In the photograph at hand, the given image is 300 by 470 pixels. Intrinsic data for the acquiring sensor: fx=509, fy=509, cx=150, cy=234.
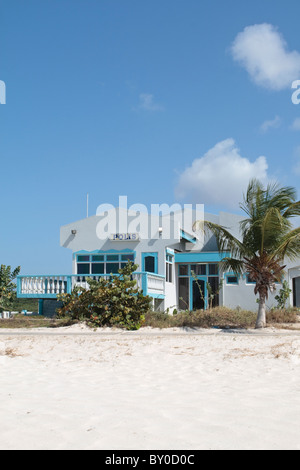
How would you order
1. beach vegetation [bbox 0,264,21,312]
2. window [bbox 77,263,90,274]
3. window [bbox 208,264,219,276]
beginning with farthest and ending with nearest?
window [bbox 208,264,219,276], window [bbox 77,263,90,274], beach vegetation [bbox 0,264,21,312]

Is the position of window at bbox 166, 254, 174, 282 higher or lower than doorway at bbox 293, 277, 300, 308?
higher

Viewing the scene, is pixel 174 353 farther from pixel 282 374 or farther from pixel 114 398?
pixel 114 398

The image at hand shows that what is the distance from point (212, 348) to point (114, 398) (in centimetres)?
520

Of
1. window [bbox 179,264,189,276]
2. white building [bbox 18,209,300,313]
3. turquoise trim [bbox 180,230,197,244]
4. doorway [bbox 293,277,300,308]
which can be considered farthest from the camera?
window [bbox 179,264,189,276]

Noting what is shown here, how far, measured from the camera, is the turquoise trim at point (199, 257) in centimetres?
2533

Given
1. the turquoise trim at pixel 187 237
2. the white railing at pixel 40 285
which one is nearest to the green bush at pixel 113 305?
the white railing at pixel 40 285

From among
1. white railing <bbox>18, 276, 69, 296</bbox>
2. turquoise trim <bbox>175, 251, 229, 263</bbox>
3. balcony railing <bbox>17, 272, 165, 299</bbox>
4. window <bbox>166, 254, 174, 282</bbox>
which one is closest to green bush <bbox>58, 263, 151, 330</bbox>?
balcony railing <bbox>17, 272, 165, 299</bbox>

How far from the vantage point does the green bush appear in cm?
1584

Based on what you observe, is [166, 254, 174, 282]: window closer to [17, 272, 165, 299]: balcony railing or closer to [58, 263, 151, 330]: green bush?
[17, 272, 165, 299]: balcony railing

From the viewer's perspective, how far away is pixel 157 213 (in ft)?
81.0

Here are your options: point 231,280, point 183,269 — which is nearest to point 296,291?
point 231,280

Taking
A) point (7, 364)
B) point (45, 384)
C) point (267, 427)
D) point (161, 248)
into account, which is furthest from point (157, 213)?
point (267, 427)

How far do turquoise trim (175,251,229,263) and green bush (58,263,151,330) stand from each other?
9.36 m

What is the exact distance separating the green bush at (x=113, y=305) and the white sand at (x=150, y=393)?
307 centimetres
